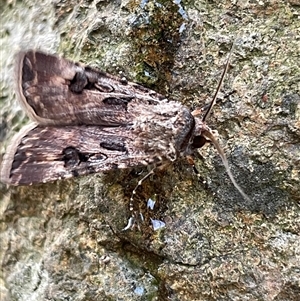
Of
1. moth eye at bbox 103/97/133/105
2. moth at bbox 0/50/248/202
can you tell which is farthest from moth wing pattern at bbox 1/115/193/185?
moth eye at bbox 103/97/133/105

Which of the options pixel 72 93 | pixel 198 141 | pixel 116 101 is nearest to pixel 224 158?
pixel 198 141

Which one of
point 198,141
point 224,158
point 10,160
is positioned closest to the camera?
point 224,158

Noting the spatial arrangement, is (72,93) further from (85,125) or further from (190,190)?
(190,190)

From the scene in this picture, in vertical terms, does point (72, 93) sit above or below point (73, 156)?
above

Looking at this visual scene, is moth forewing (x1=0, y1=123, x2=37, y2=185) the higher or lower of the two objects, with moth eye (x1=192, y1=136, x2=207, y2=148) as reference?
lower

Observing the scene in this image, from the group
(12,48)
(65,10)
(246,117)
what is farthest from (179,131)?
A: (12,48)

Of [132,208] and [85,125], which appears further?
[85,125]

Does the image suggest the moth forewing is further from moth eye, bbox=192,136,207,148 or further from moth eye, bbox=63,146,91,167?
moth eye, bbox=192,136,207,148

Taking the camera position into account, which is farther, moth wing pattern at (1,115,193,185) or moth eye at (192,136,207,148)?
moth wing pattern at (1,115,193,185)
